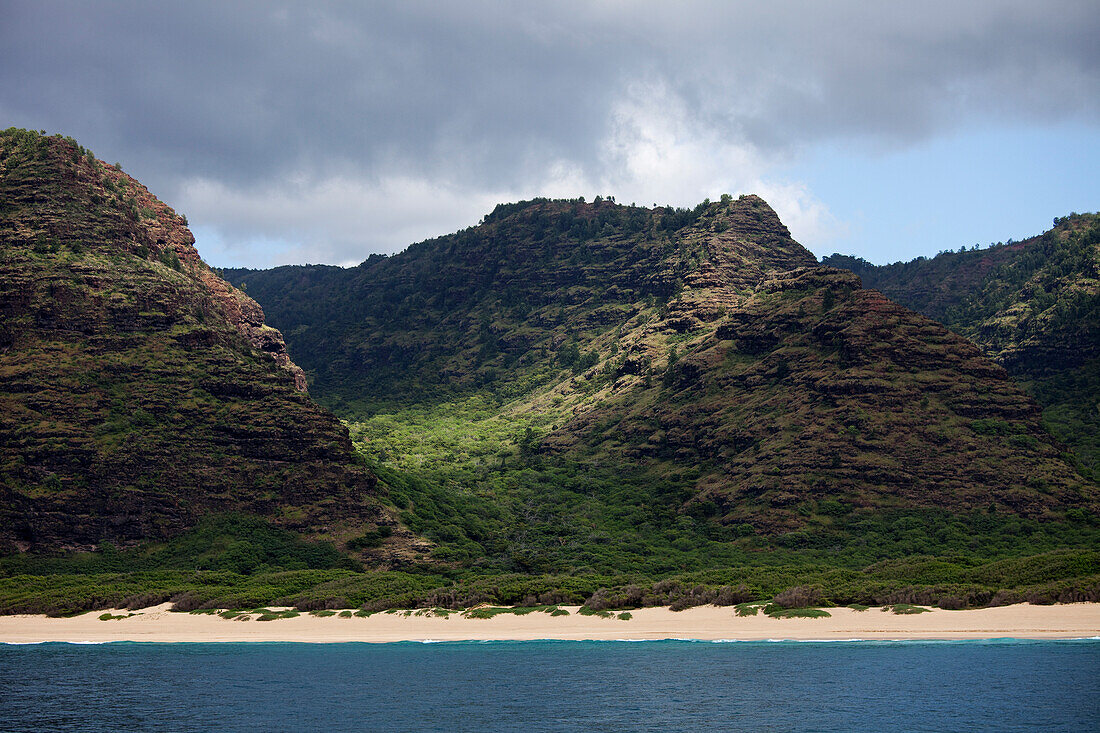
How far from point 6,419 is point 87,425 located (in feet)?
34.4

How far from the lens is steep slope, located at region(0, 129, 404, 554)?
136 metres

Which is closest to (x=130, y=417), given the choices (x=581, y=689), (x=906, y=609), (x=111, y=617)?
(x=111, y=617)

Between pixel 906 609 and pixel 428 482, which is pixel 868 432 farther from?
pixel 906 609

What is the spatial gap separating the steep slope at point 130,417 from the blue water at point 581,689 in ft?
188

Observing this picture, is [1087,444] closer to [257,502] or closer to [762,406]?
[762,406]

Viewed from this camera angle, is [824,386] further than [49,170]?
No

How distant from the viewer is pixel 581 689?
61344 millimetres

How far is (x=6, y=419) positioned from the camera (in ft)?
459

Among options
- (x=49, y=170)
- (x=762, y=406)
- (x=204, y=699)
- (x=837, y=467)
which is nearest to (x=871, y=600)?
(x=204, y=699)

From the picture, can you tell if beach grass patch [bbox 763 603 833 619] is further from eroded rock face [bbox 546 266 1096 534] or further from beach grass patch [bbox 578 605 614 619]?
eroded rock face [bbox 546 266 1096 534]

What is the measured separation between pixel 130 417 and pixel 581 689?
107m

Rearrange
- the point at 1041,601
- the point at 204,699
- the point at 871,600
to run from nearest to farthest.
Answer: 1. the point at 204,699
2. the point at 1041,601
3. the point at 871,600

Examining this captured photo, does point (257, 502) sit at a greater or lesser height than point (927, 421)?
lesser

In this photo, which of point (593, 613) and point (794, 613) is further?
point (593, 613)
